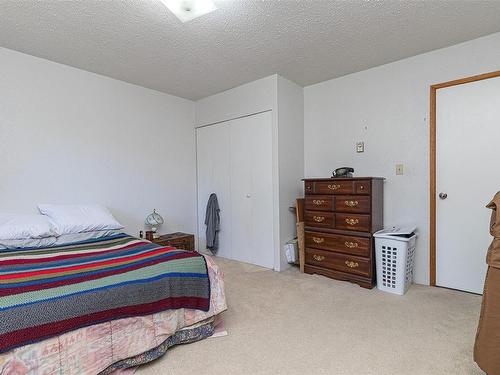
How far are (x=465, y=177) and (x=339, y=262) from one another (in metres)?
1.40

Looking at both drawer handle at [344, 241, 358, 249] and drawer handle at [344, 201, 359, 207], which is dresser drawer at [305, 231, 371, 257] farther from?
drawer handle at [344, 201, 359, 207]

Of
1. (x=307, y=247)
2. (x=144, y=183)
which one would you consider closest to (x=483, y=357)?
(x=307, y=247)

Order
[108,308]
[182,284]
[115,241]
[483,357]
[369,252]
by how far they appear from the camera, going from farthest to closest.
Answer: [369,252]
[115,241]
[182,284]
[108,308]
[483,357]

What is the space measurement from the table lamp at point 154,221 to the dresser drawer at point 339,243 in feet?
5.86

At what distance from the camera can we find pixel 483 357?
1209 millimetres

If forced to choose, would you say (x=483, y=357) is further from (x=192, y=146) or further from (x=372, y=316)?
(x=192, y=146)

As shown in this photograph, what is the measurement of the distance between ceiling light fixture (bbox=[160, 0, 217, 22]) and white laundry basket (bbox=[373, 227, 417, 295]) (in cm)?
235

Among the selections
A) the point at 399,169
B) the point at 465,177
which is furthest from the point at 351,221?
the point at 465,177

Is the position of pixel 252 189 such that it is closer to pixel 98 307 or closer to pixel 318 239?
pixel 318 239

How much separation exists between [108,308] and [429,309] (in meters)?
2.32

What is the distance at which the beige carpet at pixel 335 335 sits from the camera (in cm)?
152

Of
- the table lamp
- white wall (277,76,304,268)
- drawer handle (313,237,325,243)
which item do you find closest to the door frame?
drawer handle (313,237,325,243)

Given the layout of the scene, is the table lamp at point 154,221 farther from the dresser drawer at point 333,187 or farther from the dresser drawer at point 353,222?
the dresser drawer at point 353,222

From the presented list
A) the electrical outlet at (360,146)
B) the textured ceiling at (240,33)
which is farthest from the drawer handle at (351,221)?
the textured ceiling at (240,33)
